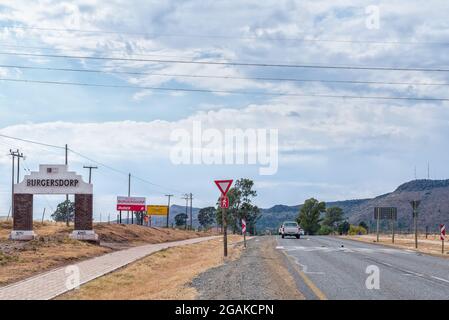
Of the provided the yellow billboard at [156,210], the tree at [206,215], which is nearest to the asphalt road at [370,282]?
the yellow billboard at [156,210]

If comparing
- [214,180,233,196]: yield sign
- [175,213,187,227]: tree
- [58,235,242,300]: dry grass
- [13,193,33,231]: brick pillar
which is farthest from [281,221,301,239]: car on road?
[175,213,187,227]: tree

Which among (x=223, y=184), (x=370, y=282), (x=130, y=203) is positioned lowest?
(x=370, y=282)

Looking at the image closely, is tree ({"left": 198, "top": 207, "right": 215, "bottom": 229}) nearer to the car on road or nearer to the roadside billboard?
the roadside billboard

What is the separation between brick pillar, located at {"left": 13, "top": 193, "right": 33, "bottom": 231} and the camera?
39781 millimetres

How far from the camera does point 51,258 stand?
28344 millimetres

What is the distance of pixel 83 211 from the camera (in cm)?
4050

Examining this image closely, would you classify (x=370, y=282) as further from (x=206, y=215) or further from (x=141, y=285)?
(x=206, y=215)

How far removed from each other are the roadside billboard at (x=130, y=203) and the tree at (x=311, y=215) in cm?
7099

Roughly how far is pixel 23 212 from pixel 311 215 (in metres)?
121

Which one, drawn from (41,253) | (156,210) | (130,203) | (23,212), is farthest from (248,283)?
(156,210)

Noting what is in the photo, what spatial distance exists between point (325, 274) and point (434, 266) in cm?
725

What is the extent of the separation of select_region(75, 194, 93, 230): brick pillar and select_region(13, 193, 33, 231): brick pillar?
3.02 m
